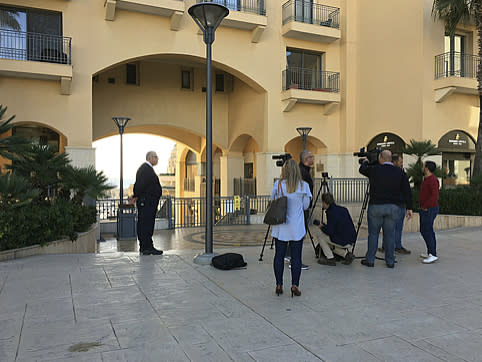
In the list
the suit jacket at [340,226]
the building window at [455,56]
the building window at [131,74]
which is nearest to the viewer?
the suit jacket at [340,226]

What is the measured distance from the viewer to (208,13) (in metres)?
6.62

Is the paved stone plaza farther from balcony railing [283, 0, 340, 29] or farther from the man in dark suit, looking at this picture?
balcony railing [283, 0, 340, 29]

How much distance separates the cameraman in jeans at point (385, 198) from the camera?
6094 mm

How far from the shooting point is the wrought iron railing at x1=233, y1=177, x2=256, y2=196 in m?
21.7

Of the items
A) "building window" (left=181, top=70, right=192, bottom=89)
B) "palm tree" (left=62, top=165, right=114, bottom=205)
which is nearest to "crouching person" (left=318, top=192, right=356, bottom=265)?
"palm tree" (left=62, top=165, right=114, bottom=205)

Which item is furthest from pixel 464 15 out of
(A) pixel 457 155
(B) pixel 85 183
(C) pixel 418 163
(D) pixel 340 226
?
(B) pixel 85 183

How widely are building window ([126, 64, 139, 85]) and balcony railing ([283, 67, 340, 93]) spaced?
7.73m

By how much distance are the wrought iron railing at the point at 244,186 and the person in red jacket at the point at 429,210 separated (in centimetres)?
1460

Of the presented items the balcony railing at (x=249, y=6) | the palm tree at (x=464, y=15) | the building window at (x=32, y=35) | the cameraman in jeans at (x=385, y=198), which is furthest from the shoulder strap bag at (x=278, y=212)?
the balcony railing at (x=249, y=6)

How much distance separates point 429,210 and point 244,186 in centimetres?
1610

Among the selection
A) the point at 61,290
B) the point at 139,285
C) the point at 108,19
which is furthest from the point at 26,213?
the point at 108,19

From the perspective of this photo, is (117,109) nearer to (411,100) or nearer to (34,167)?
(34,167)

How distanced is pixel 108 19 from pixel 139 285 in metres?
13.6

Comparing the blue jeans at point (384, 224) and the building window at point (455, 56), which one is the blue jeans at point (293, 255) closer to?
the blue jeans at point (384, 224)
